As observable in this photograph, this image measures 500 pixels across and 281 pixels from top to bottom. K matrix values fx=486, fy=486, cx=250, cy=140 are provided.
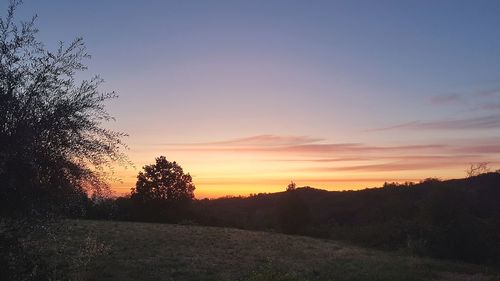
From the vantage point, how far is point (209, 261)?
28.7 metres

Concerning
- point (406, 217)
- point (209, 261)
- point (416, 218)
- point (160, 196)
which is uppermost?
point (160, 196)

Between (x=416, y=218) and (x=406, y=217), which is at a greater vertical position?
(x=406, y=217)

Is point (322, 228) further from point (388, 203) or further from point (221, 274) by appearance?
point (221, 274)

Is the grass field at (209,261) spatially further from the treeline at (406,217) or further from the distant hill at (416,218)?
the distant hill at (416,218)

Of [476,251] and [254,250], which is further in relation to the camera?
[476,251]

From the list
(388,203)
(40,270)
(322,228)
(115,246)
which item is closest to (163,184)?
(322,228)

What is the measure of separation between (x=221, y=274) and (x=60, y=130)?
14.3 meters

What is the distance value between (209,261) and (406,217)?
4821 cm

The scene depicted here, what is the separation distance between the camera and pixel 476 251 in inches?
1860

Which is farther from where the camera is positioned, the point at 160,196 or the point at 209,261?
the point at 160,196

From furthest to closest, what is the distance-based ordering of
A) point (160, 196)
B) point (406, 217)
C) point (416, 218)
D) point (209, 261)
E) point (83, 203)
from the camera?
point (160, 196), point (406, 217), point (416, 218), point (209, 261), point (83, 203)

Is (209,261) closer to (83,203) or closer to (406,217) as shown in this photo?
(83,203)

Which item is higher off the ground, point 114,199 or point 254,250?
point 114,199

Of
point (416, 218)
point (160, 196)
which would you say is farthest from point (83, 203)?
point (160, 196)
